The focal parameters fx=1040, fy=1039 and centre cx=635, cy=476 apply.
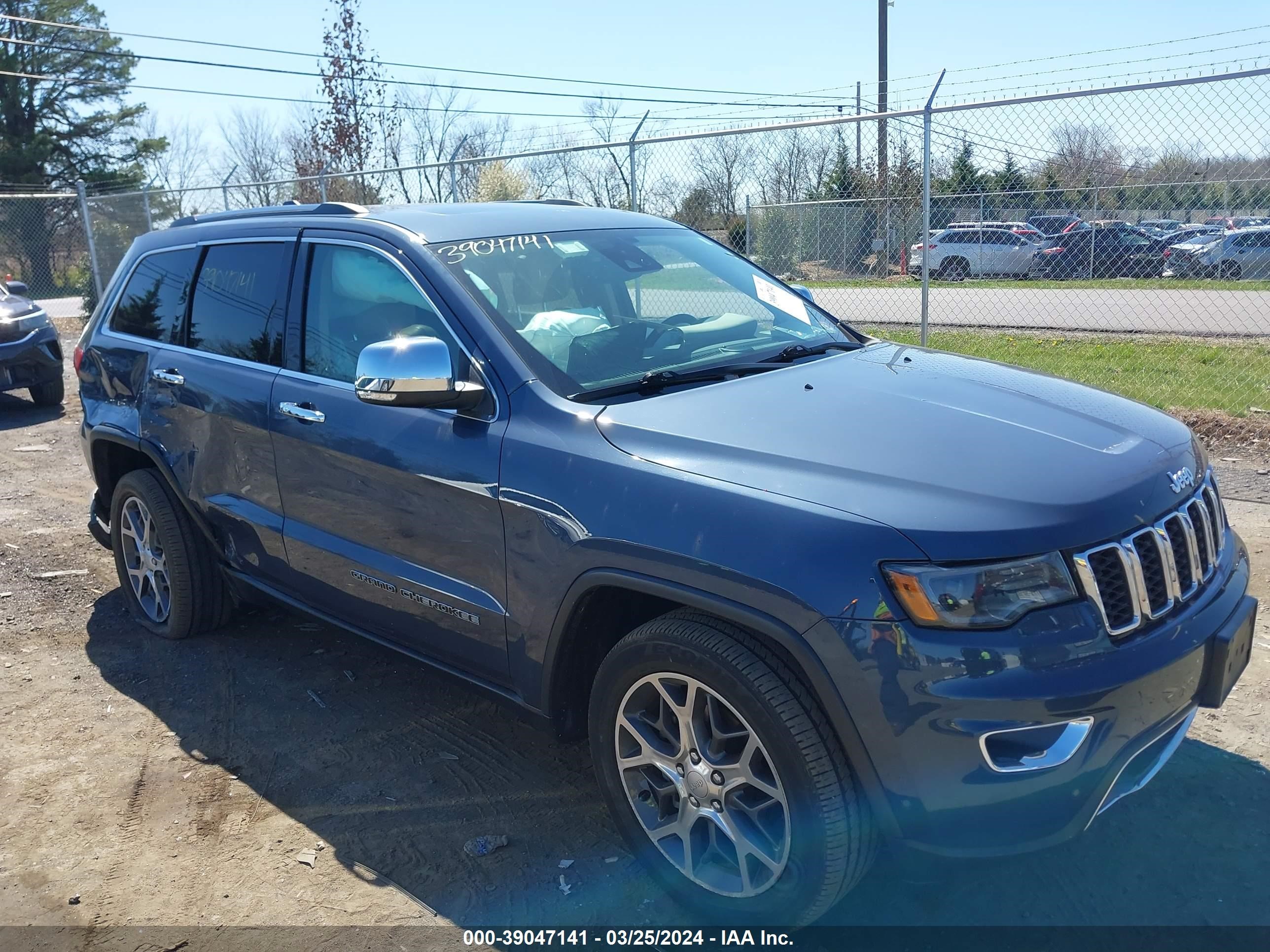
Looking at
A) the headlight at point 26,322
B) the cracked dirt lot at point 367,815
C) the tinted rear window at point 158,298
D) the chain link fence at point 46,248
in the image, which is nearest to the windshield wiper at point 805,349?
the cracked dirt lot at point 367,815

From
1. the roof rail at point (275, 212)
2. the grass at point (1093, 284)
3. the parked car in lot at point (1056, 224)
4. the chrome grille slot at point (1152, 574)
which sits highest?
the roof rail at point (275, 212)

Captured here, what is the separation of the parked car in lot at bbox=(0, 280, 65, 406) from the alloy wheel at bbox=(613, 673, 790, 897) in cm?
946

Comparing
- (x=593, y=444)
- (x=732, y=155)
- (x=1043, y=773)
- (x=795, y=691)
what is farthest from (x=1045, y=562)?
(x=732, y=155)

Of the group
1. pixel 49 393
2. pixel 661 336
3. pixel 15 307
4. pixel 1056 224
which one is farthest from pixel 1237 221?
pixel 15 307

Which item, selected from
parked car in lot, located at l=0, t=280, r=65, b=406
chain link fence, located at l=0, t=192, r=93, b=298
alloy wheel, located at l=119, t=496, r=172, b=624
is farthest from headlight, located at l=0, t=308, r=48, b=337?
chain link fence, located at l=0, t=192, r=93, b=298

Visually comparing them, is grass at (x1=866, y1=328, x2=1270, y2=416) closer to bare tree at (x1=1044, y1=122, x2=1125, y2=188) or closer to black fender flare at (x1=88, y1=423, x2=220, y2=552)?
bare tree at (x1=1044, y1=122, x2=1125, y2=188)

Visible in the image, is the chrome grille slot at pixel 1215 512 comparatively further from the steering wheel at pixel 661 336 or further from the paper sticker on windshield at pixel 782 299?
the steering wheel at pixel 661 336

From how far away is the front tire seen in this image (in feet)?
7.74

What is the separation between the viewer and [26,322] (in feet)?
33.4

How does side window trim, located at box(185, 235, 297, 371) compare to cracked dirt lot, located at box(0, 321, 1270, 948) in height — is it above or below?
above

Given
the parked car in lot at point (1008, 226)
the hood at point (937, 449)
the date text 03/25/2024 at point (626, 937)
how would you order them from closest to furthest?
the hood at point (937, 449), the date text 03/25/2024 at point (626, 937), the parked car in lot at point (1008, 226)

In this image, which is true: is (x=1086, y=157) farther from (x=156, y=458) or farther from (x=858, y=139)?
(x=156, y=458)

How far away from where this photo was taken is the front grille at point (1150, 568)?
91.7 inches

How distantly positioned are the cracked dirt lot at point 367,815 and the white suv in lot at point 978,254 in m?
5.13
